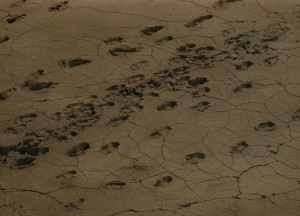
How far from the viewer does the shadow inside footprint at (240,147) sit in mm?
4293

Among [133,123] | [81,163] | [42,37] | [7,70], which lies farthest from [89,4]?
[81,163]

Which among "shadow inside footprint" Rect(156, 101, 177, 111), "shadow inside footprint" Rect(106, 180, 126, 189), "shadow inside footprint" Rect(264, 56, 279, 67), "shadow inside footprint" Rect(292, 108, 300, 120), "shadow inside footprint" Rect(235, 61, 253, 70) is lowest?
"shadow inside footprint" Rect(106, 180, 126, 189)

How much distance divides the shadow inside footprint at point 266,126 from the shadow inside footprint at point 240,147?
0.72 ft

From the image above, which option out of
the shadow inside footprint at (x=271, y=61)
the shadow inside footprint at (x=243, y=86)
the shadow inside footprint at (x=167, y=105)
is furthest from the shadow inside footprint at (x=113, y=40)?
the shadow inside footprint at (x=271, y=61)

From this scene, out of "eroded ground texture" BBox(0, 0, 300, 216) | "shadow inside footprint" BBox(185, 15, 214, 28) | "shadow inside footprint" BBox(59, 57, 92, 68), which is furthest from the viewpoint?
"shadow inside footprint" BBox(185, 15, 214, 28)

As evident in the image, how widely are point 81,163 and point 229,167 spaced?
3.75 ft

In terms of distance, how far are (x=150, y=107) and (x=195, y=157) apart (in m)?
0.70

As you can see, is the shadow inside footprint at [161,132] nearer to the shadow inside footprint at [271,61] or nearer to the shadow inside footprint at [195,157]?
the shadow inside footprint at [195,157]

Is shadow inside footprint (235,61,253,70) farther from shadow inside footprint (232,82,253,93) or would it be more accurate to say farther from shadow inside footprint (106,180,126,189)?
shadow inside footprint (106,180,126,189)

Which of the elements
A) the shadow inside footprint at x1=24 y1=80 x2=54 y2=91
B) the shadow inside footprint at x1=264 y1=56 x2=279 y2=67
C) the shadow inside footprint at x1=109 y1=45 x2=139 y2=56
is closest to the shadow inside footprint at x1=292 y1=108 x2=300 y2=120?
the shadow inside footprint at x1=264 y1=56 x2=279 y2=67

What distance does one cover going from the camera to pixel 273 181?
4027 millimetres

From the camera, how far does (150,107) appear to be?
4.73 meters

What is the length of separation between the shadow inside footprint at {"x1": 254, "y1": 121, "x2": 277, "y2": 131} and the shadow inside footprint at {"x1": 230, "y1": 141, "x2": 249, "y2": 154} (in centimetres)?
22

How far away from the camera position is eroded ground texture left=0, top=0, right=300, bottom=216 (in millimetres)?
4004
